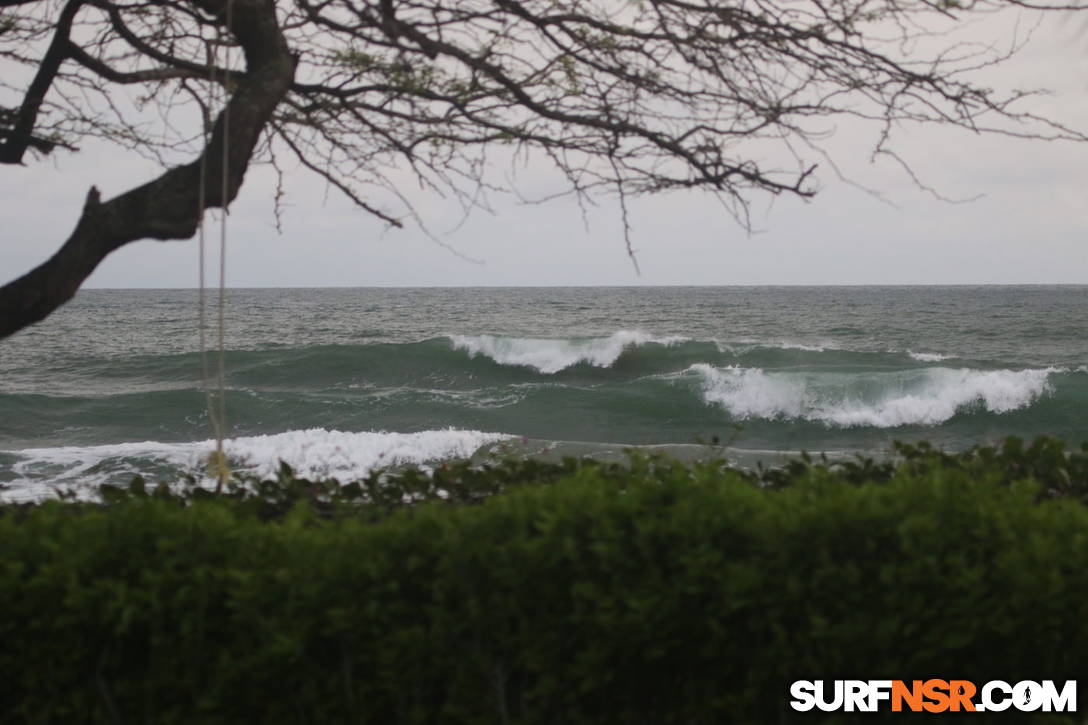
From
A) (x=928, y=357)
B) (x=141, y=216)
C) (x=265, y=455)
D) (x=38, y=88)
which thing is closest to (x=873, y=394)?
(x=928, y=357)

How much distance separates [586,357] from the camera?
26469mm

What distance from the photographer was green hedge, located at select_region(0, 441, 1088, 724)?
243cm

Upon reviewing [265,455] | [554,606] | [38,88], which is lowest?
[265,455]

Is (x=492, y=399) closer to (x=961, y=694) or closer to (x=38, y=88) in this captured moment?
(x=38, y=88)

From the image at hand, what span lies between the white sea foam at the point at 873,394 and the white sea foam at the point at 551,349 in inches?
240

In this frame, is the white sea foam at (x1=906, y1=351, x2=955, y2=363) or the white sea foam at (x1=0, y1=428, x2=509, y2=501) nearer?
the white sea foam at (x1=0, y1=428, x2=509, y2=501)

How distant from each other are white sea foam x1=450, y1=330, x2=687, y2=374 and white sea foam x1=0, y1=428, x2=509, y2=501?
429 inches

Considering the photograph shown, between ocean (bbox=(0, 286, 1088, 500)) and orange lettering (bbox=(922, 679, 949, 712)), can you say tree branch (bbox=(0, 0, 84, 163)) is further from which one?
orange lettering (bbox=(922, 679, 949, 712))

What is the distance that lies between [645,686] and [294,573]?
98 cm

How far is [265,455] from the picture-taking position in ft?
44.3

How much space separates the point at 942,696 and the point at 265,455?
1210cm

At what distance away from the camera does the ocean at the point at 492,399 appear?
14039 mm

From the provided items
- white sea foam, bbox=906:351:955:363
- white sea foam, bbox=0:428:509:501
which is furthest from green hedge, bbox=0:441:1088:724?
white sea foam, bbox=906:351:955:363

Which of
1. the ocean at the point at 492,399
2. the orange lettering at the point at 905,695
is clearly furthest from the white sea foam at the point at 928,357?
the orange lettering at the point at 905,695
